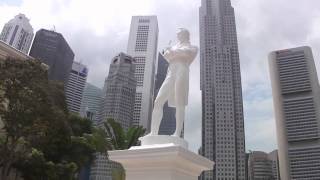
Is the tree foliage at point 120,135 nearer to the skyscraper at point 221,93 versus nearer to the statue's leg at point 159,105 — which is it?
the statue's leg at point 159,105

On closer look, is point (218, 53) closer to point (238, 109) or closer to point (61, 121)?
point (238, 109)

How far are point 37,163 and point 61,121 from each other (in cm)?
277

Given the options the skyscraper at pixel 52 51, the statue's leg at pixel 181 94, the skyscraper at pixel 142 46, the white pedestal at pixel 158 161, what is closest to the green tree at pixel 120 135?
the statue's leg at pixel 181 94

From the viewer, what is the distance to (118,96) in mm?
58344

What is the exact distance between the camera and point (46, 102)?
52.1 ft

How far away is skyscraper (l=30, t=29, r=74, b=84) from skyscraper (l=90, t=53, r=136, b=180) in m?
14.8

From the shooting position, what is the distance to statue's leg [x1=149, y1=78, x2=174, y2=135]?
212 inches

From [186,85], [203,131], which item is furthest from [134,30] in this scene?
[186,85]

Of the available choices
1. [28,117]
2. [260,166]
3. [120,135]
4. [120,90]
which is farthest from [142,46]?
[28,117]

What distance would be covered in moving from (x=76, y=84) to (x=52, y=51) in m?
20.6

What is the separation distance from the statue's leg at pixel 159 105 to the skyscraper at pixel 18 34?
78286 millimetres

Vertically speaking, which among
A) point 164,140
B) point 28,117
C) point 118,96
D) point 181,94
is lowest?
point 164,140

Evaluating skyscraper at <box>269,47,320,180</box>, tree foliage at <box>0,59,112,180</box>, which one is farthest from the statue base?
skyscraper at <box>269,47,320,180</box>

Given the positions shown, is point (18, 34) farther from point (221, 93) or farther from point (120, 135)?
point (120, 135)
